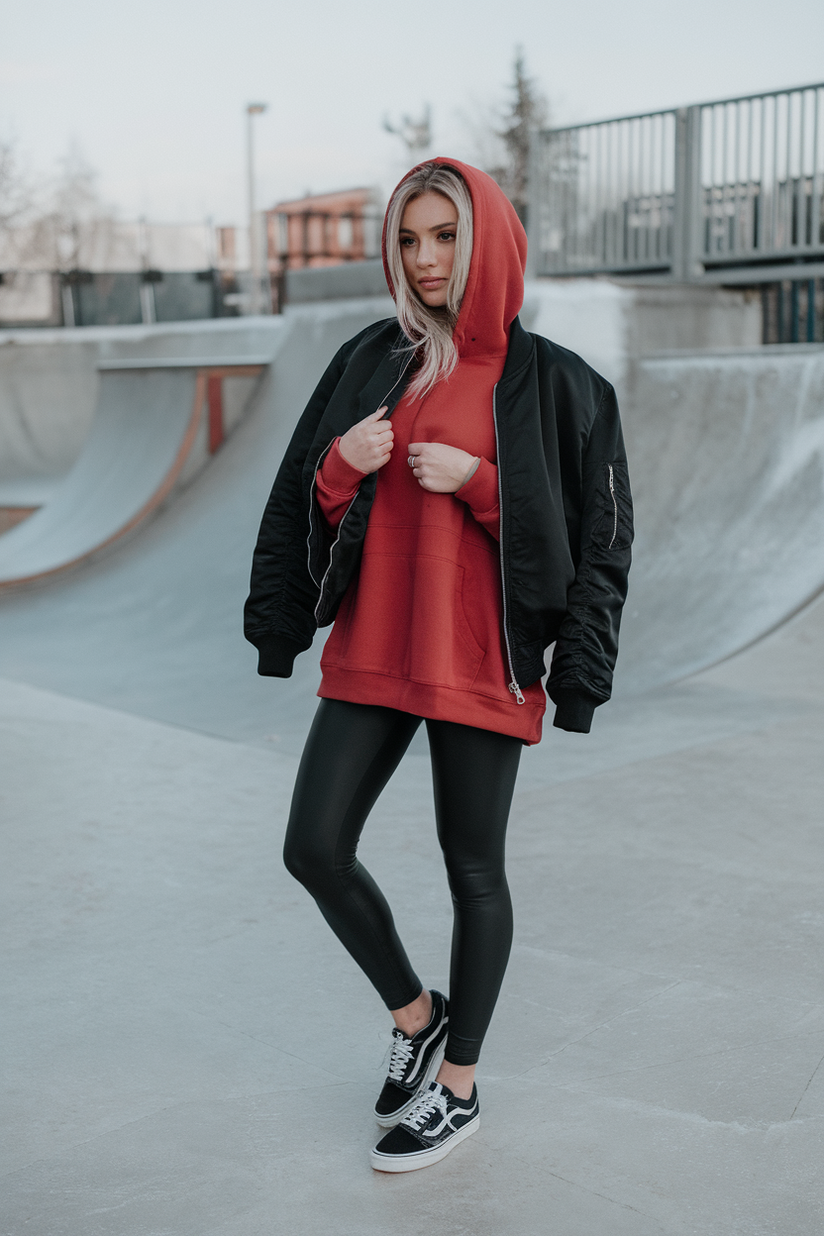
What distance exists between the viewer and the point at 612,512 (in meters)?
2.25

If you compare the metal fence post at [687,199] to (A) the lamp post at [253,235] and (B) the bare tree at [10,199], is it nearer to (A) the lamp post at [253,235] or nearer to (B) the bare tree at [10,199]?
(A) the lamp post at [253,235]

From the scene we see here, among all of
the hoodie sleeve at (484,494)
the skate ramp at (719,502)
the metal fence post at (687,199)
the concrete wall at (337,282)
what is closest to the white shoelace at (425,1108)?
the hoodie sleeve at (484,494)

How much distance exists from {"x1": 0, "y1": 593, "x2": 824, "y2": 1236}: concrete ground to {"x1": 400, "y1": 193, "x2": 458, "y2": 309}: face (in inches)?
61.3

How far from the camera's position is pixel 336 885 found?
2.28 m

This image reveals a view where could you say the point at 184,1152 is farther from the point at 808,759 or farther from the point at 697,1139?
the point at 808,759

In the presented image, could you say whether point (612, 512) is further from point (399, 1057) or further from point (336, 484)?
point (399, 1057)

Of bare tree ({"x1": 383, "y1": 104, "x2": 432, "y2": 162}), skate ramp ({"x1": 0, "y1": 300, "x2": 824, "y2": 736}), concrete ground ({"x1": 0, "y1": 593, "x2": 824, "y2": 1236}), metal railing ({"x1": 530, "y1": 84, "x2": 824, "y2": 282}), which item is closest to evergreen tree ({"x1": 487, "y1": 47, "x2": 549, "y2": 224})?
bare tree ({"x1": 383, "y1": 104, "x2": 432, "y2": 162})

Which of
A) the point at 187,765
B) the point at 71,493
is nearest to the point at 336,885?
the point at 187,765

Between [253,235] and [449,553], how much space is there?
28.0 metres

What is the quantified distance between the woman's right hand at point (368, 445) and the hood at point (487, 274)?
23 cm

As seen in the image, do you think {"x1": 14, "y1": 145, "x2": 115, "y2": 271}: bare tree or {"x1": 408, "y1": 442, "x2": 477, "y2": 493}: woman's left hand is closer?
{"x1": 408, "y1": 442, "x2": 477, "y2": 493}: woman's left hand

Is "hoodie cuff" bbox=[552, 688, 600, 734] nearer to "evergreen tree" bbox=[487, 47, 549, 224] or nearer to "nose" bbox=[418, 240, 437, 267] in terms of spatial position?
"nose" bbox=[418, 240, 437, 267]

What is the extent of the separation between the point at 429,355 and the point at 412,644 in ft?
1.69

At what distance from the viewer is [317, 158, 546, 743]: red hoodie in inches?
86.1
